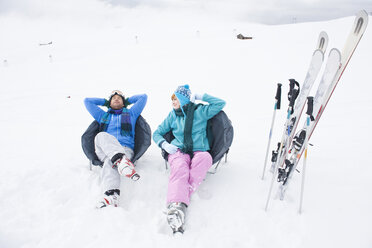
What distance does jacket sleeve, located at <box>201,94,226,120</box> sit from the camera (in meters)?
2.70

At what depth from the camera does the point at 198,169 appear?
242cm

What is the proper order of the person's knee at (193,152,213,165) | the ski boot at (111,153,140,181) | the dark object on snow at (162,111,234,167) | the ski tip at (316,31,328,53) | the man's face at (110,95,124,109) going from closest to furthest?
the ski tip at (316,31,328,53), the ski boot at (111,153,140,181), the person's knee at (193,152,213,165), the dark object on snow at (162,111,234,167), the man's face at (110,95,124,109)

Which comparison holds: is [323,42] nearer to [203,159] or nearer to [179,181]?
[203,159]

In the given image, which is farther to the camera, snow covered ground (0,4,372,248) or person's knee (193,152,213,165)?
person's knee (193,152,213,165)

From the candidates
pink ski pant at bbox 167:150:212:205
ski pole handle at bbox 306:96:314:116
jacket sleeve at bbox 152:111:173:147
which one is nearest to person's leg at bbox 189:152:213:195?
pink ski pant at bbox 167:150:212:205

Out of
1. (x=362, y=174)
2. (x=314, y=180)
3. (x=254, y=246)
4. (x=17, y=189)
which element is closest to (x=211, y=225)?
(x=254, y=246)

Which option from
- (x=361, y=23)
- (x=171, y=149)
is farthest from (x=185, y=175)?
(x=361, y=23)

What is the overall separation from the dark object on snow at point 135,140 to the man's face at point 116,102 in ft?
1.04

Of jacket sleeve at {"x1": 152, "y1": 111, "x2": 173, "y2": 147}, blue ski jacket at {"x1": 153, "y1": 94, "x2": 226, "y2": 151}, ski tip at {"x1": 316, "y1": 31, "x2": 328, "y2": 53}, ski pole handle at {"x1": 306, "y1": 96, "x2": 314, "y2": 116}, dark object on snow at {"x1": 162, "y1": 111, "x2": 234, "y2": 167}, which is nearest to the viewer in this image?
ski pole handle at {"x1": 306, "y1": 96, "x2": 314, "y2": 116}

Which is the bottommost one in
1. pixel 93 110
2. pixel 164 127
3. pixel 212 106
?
pixel 164 127

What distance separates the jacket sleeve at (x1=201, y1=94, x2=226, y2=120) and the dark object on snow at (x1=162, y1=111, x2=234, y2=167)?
110 mm

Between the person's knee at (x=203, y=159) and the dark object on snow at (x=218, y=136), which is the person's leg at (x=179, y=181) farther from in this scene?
the dark object on snow at (x=218, y=136)

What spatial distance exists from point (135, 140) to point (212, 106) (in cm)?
114

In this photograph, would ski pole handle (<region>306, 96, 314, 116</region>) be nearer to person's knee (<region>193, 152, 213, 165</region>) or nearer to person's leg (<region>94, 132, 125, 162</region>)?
person's knee (<region>193, 152, 213, 165</region>)
